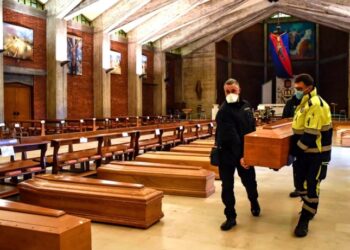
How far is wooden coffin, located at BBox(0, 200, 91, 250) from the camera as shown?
2.93 m

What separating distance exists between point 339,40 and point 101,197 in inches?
1036

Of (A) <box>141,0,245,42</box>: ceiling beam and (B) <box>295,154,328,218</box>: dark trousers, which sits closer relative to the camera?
(B) <box>295,154,328,218</box>: dark trousers

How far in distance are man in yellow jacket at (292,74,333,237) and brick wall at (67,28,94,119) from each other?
15318mm

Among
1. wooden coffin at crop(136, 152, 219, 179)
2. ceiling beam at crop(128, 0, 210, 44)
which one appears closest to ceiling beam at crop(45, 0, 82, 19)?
ceiling beam at crop(128, 0, 210, 44)

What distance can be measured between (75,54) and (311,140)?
15635 mm

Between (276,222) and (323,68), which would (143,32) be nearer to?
(323,68)

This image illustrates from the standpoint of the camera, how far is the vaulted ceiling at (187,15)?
18.0m

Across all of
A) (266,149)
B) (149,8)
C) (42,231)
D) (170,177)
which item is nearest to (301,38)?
(149,8)

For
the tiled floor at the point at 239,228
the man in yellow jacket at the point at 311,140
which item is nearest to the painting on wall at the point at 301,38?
the tiled floor at the point at 239,228

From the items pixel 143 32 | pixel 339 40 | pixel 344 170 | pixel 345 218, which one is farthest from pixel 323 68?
pixel 345 218

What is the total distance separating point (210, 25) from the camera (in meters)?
24.4

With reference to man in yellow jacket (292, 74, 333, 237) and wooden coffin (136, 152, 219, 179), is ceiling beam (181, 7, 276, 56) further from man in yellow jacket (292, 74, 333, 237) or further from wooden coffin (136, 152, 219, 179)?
man in yellow jacket (292, 74, 333, 237)

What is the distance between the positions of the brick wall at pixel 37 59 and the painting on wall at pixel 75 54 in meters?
1.34

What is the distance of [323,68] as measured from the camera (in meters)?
29.0
